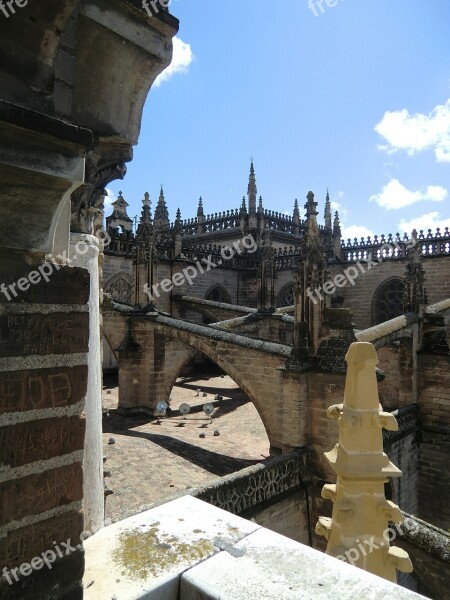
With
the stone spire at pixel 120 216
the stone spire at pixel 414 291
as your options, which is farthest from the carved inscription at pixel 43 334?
the stone spire at pixel 120 216

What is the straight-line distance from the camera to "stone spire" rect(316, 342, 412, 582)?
373 cm

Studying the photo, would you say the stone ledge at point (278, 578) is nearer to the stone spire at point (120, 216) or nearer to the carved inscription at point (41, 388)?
the carved inscription at point (41, 388)

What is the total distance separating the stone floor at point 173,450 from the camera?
8055 mm

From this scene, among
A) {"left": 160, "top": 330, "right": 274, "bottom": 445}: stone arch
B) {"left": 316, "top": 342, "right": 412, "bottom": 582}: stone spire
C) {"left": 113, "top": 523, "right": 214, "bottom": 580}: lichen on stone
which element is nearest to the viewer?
{"left": 113, "top": 523, "right": 214, "bottom": 580}: lichen on stone

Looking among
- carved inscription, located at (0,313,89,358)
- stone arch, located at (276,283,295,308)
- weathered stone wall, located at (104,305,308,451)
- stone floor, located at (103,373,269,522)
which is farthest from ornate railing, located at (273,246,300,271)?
carved inscription, located at (0,313,89,358)

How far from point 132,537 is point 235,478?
605 cm

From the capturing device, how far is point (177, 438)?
37.7 ft

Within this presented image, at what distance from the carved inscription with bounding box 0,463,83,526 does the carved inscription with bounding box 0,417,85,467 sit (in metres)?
0.06

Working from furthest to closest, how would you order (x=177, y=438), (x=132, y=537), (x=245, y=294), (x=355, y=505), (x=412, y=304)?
1. (x=245, y=294)
2. (x=412, y=304)
3. (x=177, y=438)
4. (x=355, y=505)
5. (x=132, y=537)

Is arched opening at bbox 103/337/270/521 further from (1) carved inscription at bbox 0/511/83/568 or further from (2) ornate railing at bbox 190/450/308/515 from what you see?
(1) carved inscription at bbox 0/511/83/568

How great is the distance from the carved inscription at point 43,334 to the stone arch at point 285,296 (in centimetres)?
2635

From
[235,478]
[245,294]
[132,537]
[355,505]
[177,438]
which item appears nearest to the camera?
[132,537]

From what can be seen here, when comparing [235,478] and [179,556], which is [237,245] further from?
[179,556]

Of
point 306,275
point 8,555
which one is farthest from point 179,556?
point 306,275
